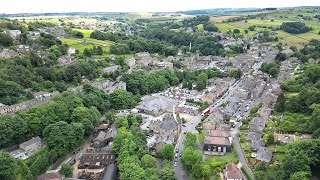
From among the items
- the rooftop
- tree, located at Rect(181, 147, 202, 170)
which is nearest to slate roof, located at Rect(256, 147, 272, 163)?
tree, located at Rect(181, 147, 202, 170)

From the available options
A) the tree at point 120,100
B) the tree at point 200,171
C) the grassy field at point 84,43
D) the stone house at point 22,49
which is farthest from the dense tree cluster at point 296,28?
the tree at point 200,171

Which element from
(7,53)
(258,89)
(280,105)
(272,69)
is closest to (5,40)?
(7,53)

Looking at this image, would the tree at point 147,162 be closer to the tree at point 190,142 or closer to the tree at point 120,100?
the tree at point 190,142

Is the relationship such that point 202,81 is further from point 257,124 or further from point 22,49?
point 22,49

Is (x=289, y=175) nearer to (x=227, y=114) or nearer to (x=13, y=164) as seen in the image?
(x=227, y=114)

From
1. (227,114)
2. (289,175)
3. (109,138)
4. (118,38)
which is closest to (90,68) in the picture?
(109,138)
